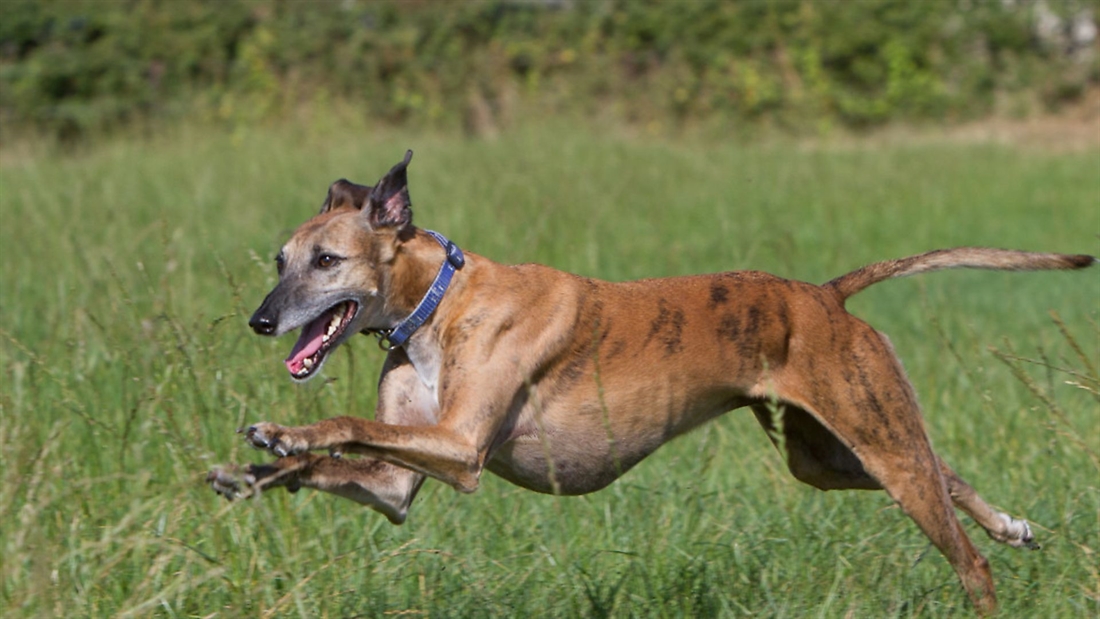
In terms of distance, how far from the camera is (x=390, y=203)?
204 inches

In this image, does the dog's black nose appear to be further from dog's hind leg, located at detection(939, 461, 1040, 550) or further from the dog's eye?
dog's hind leg, located at detection(939, 461, 1040, 550)

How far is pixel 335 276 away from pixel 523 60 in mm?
16601

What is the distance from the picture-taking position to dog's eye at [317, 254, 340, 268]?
5031mm

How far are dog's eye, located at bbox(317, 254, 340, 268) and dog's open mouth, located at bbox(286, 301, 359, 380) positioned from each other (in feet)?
0.47

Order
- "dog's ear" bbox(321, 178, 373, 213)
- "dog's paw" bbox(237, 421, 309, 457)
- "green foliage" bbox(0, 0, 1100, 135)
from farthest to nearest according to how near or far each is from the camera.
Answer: "green foliage" bbox(0, 0, 1100, 135)
"dog's ear" bbox(321, 178, 373, 213)
"dog's paw" bbox(237, 421, 309, 457)

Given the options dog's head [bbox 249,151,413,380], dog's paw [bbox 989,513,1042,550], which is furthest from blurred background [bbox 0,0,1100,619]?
dog's head [bbox 249,151,413,380]

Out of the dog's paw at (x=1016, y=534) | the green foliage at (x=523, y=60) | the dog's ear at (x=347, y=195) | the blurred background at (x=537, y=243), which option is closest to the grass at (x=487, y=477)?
the blurred background at (x=537, y=243)

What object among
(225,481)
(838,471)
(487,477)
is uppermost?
(225,481)

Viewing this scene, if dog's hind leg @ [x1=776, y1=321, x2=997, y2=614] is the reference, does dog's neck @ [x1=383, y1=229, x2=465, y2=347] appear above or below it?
above

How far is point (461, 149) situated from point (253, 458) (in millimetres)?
8708

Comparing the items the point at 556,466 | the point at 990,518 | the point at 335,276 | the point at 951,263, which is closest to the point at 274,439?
the point at 335,276

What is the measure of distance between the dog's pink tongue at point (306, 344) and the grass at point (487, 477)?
21.1 inches

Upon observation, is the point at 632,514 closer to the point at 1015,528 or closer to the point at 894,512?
the point at 894,512

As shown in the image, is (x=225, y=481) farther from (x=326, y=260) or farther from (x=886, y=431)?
(x=886, y=431)
